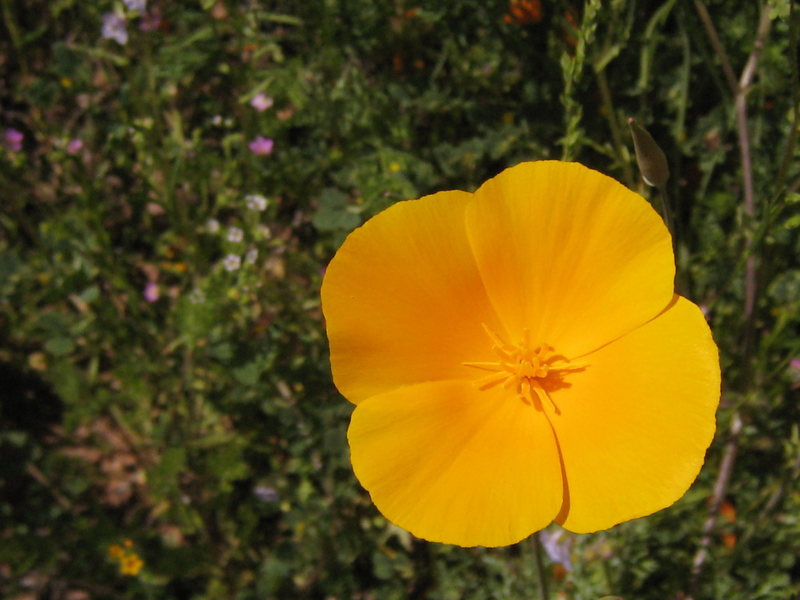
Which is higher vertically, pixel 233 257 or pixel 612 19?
pixel 612 19

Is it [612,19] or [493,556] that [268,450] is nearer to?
[493,556]

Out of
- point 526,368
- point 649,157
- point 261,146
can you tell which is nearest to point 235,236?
point 261,146

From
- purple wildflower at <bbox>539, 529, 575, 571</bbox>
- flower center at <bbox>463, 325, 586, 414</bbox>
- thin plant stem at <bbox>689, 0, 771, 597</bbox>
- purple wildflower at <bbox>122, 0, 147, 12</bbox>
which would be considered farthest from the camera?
purple wildflower at <bbox>122, 0, 147, 12</bbox>

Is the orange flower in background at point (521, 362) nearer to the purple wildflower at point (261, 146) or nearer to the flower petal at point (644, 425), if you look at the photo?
the flower petal at point (644, 425)

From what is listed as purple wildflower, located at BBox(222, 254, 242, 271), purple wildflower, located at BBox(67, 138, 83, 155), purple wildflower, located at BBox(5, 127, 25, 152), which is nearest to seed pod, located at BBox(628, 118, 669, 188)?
purple wildflower, located at BBox(222, 254, 242, 271)

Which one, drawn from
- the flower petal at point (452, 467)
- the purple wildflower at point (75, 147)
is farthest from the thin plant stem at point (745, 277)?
the purple wildflower at point (75, 147)

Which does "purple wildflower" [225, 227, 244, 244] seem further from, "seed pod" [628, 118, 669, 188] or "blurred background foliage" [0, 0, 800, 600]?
"seed pod" [628, 118, 669, 188]

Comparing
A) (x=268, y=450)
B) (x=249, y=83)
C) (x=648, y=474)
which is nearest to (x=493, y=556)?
(x=268, y=450)
